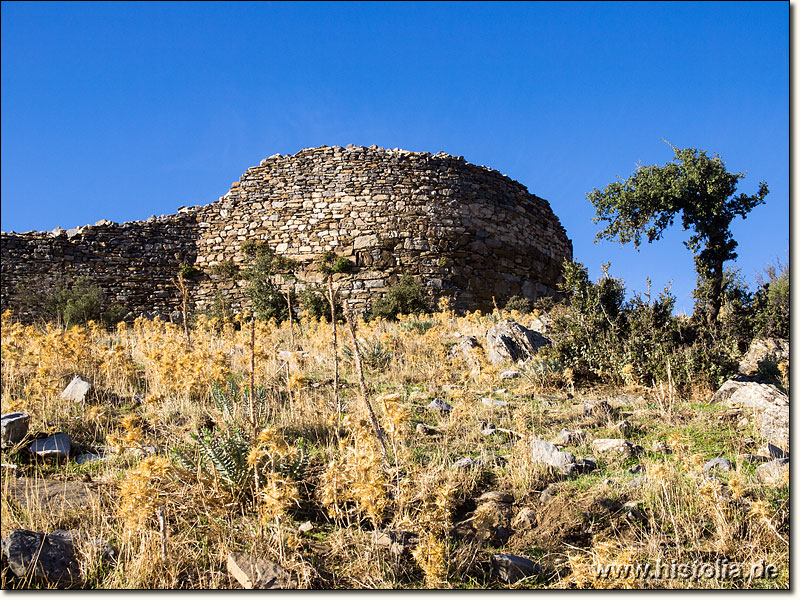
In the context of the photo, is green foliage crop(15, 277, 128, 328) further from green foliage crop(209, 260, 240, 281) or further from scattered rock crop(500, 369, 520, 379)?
scattered rock crop(500, 369, 520, 379)

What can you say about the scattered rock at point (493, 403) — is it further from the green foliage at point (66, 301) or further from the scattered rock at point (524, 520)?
the green foliage at point (66, 301)

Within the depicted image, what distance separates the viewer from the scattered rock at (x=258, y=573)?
2.58m

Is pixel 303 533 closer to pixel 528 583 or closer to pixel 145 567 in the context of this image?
pixel 145 567

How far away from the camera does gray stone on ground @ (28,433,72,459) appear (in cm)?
382

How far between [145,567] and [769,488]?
3.38 m

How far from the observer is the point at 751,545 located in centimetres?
292

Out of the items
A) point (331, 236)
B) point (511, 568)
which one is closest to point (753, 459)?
point (511, 568)

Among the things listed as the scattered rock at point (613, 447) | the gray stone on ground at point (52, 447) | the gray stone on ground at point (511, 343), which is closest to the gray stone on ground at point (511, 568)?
the scattered rock at point (613, 447)

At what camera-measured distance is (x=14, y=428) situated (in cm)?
386

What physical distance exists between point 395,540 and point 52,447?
241 centimetres

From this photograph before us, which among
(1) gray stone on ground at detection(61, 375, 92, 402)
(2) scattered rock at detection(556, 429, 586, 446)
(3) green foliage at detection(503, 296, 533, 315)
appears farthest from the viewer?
(3) green foliage at detection(503, 296, 533, 315)

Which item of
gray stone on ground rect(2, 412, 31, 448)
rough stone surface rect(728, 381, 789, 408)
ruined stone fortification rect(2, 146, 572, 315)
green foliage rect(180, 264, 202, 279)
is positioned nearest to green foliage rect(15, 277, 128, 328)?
ruined stone fortification rect(2, 146, 572, 315)

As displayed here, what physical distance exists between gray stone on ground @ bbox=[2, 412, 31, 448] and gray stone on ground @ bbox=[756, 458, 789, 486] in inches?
184

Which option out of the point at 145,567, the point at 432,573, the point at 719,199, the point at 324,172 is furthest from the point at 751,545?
the point at 324,172
